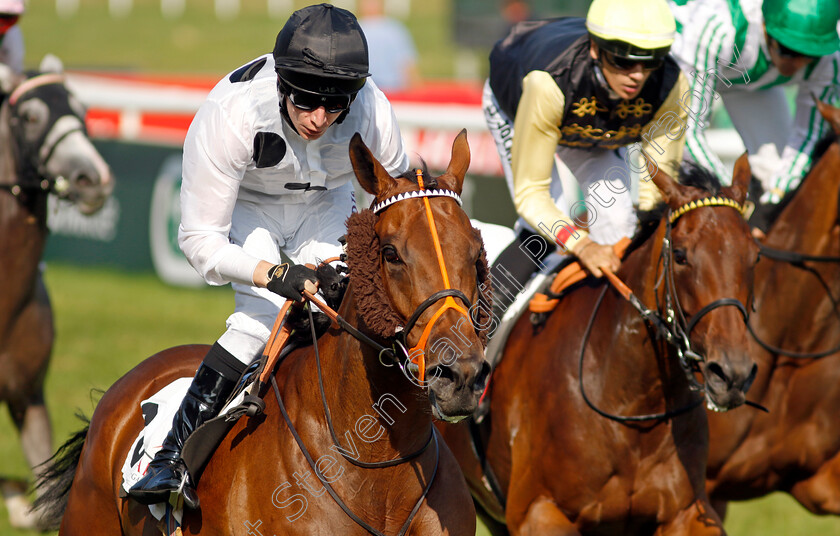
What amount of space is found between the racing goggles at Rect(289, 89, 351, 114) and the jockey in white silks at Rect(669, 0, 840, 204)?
7.03 ft

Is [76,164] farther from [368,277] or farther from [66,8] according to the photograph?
[66,8]

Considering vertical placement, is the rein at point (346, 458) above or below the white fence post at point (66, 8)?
above

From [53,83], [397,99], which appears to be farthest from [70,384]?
[397,99]

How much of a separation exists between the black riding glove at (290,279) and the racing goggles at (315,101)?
490 mm

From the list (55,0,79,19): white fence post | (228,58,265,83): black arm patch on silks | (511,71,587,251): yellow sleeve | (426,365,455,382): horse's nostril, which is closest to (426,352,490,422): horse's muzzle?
(426,365,455,382): horse's nostril

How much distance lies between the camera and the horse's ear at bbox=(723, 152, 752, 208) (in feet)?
12.4

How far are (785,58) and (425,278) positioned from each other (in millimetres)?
3106

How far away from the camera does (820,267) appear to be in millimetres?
4871

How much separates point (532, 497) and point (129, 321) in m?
6.94

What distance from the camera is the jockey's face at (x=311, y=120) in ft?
10.6

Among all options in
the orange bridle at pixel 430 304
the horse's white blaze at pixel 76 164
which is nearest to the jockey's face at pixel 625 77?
the orange bridle at pixel 430 304

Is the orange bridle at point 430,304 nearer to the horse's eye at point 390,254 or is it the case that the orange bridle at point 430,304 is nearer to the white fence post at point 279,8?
the horse's eye at point 390,254

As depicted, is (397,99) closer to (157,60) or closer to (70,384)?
(70,384)

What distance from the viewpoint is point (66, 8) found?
27.4m
